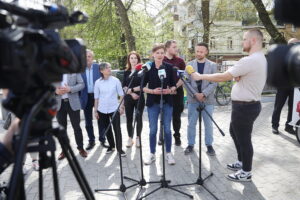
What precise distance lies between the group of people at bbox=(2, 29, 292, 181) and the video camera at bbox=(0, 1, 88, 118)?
1858 mm

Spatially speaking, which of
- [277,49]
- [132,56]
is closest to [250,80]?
[277,49]

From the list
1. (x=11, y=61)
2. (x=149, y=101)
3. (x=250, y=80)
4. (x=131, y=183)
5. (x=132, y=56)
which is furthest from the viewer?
(x=132, y=56)

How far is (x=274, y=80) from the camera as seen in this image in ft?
4.83

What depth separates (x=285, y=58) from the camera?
4.68 ft

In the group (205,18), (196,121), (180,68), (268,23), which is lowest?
(196,121)

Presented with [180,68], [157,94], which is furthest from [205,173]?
[180,68]

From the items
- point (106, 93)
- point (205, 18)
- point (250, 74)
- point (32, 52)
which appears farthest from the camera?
point (205, 18)

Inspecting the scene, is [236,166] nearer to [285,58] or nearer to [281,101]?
[281,101]

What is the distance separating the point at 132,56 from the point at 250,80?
2541 millimetres

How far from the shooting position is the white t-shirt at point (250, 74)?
3492 millimetres

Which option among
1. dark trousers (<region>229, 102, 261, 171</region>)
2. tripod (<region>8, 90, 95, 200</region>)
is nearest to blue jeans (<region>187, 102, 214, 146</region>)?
dark trousers (<region>229, 102, 261, 171</region>)

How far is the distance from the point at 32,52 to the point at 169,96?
351 centimetres

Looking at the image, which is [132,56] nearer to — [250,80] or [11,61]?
[250,80]

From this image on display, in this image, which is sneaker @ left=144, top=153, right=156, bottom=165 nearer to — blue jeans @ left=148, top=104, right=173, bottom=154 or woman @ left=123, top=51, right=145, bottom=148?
blue jeans @ left=148, top=104, right=173, bottom=154
